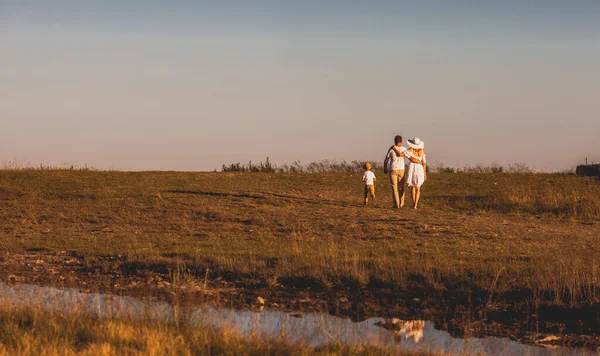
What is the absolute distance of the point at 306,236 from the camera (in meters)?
18.9

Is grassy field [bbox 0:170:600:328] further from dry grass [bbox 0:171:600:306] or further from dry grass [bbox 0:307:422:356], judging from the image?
dry grass [bbox 0:307:422:356]

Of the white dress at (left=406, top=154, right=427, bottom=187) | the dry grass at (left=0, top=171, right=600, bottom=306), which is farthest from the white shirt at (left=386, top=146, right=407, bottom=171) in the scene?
the dry grass at (left=0, top=171, right=600, bottom=306)

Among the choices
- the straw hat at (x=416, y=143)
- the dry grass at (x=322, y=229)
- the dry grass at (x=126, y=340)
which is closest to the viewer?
the dry grass at (x=126, y=340)

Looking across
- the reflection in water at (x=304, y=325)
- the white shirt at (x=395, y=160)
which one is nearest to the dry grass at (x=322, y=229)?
the white shirt at (x=395, y=160)

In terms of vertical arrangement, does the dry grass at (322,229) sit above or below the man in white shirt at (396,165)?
below

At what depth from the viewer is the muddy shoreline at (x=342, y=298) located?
1070 cm

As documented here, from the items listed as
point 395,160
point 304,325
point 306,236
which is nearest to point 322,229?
point 306,236

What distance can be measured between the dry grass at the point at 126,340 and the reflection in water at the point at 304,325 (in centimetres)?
43

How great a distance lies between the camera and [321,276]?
13.3m

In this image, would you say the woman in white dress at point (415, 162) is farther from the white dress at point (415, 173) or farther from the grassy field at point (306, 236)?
the grassy field at point (306, 236)

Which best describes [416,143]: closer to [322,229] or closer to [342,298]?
[322,229]

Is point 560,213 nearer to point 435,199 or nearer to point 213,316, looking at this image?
point 435,199

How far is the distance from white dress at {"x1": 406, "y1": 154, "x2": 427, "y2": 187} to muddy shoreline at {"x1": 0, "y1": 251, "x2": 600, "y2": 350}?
1178 cm

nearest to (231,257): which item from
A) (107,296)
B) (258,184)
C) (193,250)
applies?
(193,250)
